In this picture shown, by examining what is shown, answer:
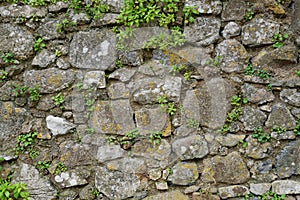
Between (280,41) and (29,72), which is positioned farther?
(29,72)

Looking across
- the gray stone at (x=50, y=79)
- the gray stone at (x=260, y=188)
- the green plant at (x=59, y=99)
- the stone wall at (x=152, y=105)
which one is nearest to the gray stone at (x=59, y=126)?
the stone wall at (x=152, y=105)

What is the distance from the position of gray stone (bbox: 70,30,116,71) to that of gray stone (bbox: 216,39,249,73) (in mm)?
866

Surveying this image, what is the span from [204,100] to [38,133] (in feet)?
4.40

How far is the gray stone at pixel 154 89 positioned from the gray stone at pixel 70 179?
2.47 feet

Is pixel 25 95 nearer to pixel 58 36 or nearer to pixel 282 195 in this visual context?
pixel 58 36

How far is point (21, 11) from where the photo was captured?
2.91m

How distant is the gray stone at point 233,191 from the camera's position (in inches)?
107

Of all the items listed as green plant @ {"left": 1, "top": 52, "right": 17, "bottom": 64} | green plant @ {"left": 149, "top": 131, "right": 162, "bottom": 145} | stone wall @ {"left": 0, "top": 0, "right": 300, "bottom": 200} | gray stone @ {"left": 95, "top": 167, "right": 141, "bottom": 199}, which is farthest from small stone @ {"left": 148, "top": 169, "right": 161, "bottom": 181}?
green plant @ {"left": 1, "top": 52, "right": 17, "bottom": 64}

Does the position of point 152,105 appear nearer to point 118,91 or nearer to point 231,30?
point 118,91

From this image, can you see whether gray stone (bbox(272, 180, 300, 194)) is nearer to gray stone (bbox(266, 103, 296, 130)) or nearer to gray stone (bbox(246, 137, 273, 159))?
gray stone (bbox(246, 137, 273, 159))

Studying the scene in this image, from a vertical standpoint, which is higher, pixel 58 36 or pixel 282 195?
pixel 58 36

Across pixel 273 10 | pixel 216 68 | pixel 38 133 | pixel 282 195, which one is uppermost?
pixel 273 10

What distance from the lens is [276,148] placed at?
8.89ft

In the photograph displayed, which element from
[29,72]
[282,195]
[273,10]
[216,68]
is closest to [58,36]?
[29,72]
